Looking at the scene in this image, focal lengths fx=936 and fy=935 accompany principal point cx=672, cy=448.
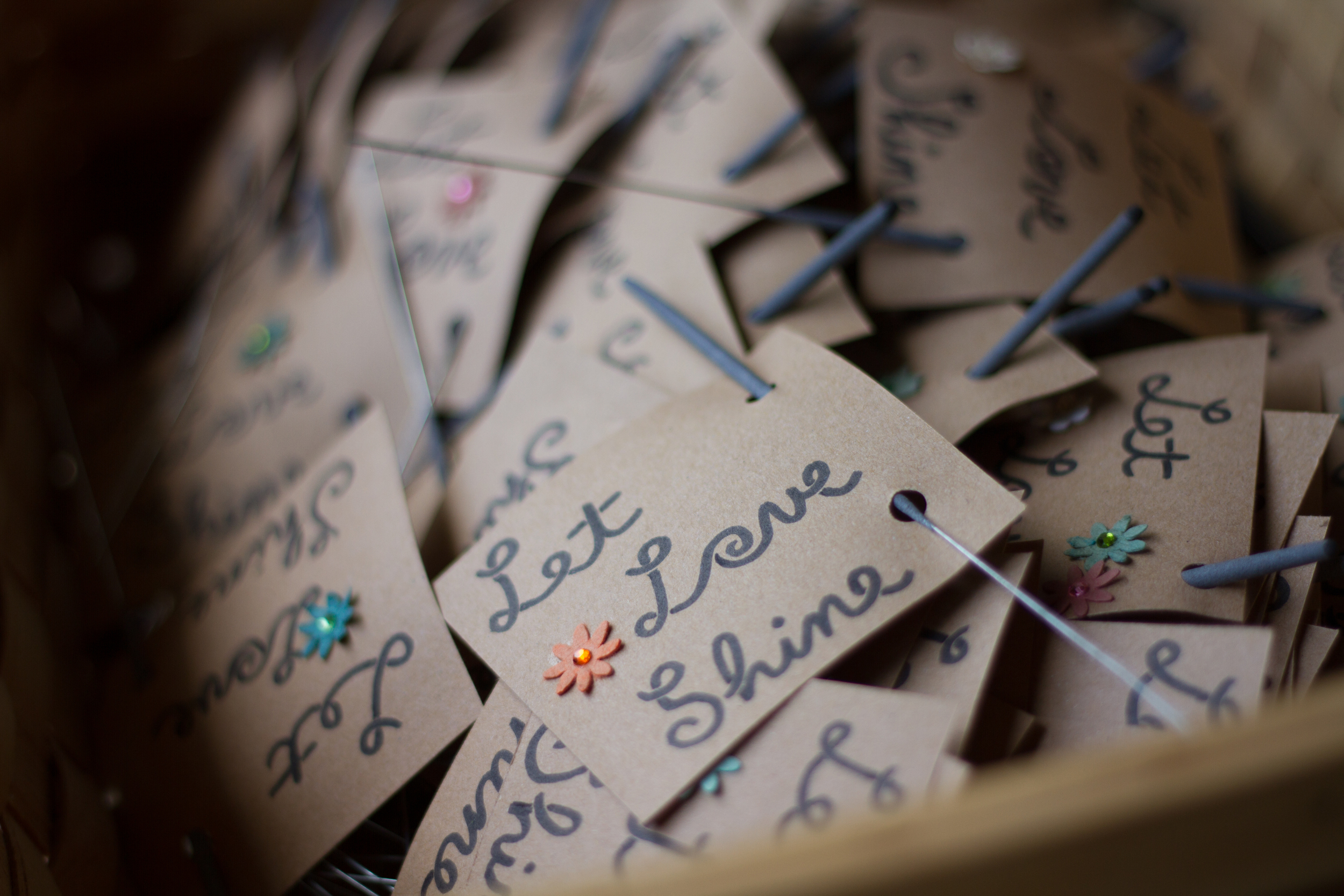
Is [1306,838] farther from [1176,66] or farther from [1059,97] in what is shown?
[1176,66]

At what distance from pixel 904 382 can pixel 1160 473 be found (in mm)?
145

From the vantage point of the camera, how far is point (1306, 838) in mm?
274

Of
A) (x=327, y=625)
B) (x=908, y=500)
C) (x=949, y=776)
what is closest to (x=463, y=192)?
(x=327, y=625)

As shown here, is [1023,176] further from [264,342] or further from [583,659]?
[264,342]

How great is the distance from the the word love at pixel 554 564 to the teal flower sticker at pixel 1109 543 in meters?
0.22

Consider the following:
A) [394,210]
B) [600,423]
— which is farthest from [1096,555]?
[394,210]

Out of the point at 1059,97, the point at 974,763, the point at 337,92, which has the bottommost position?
the point at 974,763

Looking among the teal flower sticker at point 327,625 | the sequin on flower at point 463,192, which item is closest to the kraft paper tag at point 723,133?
the sequin on flower at point 463,192

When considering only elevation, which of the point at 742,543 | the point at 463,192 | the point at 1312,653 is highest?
the point at 463,192

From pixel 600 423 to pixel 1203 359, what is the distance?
356mm

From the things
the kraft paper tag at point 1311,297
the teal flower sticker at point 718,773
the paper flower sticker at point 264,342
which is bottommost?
the kraft paper tag at point 1311,297

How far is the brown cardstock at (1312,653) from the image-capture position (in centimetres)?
43

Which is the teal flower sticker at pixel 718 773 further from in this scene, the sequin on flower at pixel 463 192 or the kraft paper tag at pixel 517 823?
the sequin on flower at pixel 463 192

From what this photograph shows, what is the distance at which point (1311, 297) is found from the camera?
0.68m
